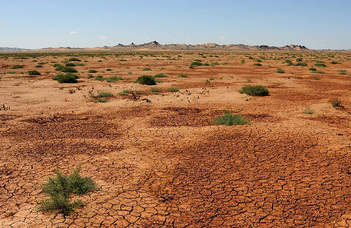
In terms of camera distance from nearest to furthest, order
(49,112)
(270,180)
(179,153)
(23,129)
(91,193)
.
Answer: (91,193) → (270,180) → (179,153) → (23,129) → (49,112)

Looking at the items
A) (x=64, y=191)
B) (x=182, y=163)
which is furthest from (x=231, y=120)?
(x=64, y=191)

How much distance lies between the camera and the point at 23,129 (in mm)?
9180

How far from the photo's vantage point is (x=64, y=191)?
505 cm

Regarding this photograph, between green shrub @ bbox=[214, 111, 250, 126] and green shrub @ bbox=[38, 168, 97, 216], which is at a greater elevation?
green shrub @ bbox=[214, 111, 250, 126]

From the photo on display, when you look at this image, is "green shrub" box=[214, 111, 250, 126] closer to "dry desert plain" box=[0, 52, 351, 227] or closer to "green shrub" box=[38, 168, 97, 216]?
"dry desert plain" box=[0, 52, 351, 227]

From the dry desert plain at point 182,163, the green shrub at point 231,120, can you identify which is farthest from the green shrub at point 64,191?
the green shrub at point 231,120

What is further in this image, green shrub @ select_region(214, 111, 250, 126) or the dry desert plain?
green shrub @ select_region(214, 111, 250, 126)

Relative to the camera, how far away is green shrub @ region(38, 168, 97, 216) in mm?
4605

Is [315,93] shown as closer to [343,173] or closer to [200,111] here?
[200,111]

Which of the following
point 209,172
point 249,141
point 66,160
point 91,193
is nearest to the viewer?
point 91,193

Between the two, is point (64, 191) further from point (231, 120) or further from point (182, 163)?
point (231, 120)

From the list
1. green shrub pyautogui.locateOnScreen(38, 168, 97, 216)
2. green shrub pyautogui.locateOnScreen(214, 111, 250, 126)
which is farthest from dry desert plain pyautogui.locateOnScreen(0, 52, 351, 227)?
green shrub pyautogui.locateOnScreen(214, 111, 250, 126)

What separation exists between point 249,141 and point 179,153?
2.24 meters

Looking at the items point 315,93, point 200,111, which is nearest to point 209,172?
point 200,111
